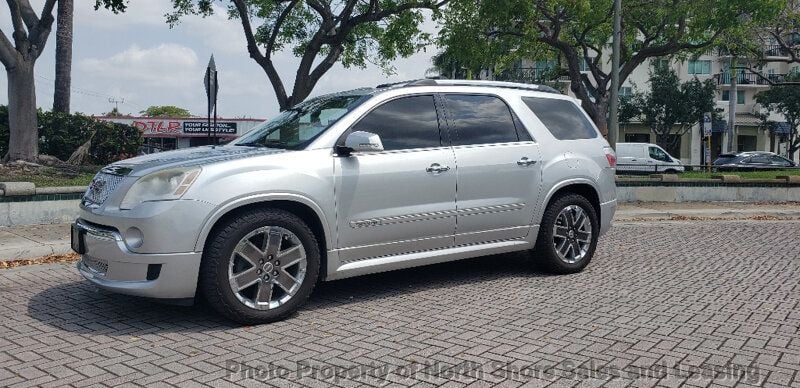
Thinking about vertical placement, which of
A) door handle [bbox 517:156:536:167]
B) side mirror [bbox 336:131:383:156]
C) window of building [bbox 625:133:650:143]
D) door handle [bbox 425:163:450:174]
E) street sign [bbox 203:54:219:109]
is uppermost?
window of building [bbox 625:133:650:143]

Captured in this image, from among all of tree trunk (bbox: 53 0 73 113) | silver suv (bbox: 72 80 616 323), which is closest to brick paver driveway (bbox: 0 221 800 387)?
silver suv (bbox: 72 80 616 323)

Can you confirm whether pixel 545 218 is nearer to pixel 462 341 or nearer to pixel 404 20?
pixel 462 341

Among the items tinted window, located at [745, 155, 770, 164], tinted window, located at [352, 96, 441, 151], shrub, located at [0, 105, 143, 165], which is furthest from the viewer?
tinted window, located at [745, 155, 770, 164]

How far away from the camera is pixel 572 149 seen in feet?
22.2

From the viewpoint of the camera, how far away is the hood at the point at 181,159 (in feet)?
15.7

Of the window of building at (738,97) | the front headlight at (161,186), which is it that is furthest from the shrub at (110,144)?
the window of building at (738,97)

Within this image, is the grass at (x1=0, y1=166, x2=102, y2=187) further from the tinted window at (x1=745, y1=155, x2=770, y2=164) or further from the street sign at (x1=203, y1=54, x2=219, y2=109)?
the tinted window at (x1=745, y1=155, x2=770, y2=164)

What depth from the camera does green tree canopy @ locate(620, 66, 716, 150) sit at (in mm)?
47000

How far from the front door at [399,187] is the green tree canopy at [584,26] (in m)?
13.1

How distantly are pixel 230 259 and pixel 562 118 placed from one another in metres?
3.78

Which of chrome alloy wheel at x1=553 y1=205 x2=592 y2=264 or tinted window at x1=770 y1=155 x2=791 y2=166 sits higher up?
tinted window at x1=770 y1=155 x2=791 y2=166

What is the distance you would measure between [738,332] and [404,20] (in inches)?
595

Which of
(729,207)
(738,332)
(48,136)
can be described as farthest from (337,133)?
(48,136)

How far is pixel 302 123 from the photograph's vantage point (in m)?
5.73
